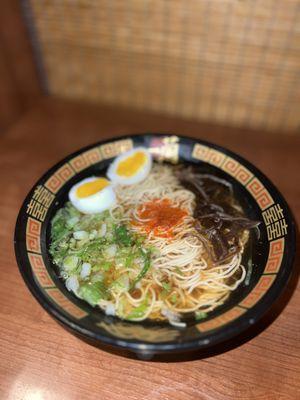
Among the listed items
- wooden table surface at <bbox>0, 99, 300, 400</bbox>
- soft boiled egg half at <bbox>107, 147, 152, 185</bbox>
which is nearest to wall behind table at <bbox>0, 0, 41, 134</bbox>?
soft boiled egg half at <bbox>107, 147, 152, 185</bbox>

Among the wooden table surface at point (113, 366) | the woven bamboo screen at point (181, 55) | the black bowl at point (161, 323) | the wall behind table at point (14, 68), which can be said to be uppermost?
the woven bamboo screen at point (181, 55)

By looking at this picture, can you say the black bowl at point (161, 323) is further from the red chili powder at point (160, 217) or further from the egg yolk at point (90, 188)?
the red chili powder at point (160, 217)

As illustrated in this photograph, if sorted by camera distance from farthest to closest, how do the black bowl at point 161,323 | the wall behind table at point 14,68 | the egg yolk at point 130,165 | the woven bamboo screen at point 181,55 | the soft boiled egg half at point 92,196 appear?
the wall behind table at point 14,68 < the woven bamboo screen at point 181,55 < the egg yolk at point 130,165 < the soft boiled egg half at point 92,196 < the black bowl at point 161,323

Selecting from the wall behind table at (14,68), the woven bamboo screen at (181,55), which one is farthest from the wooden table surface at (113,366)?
the woven bamboo screen at (181,55)

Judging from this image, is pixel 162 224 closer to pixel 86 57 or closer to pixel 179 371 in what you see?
pixel 179 371

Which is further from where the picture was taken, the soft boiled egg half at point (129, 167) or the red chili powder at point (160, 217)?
the soft boiled egg half at point (129, 167)

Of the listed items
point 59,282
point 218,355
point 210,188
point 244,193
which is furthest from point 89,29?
point 218,355
